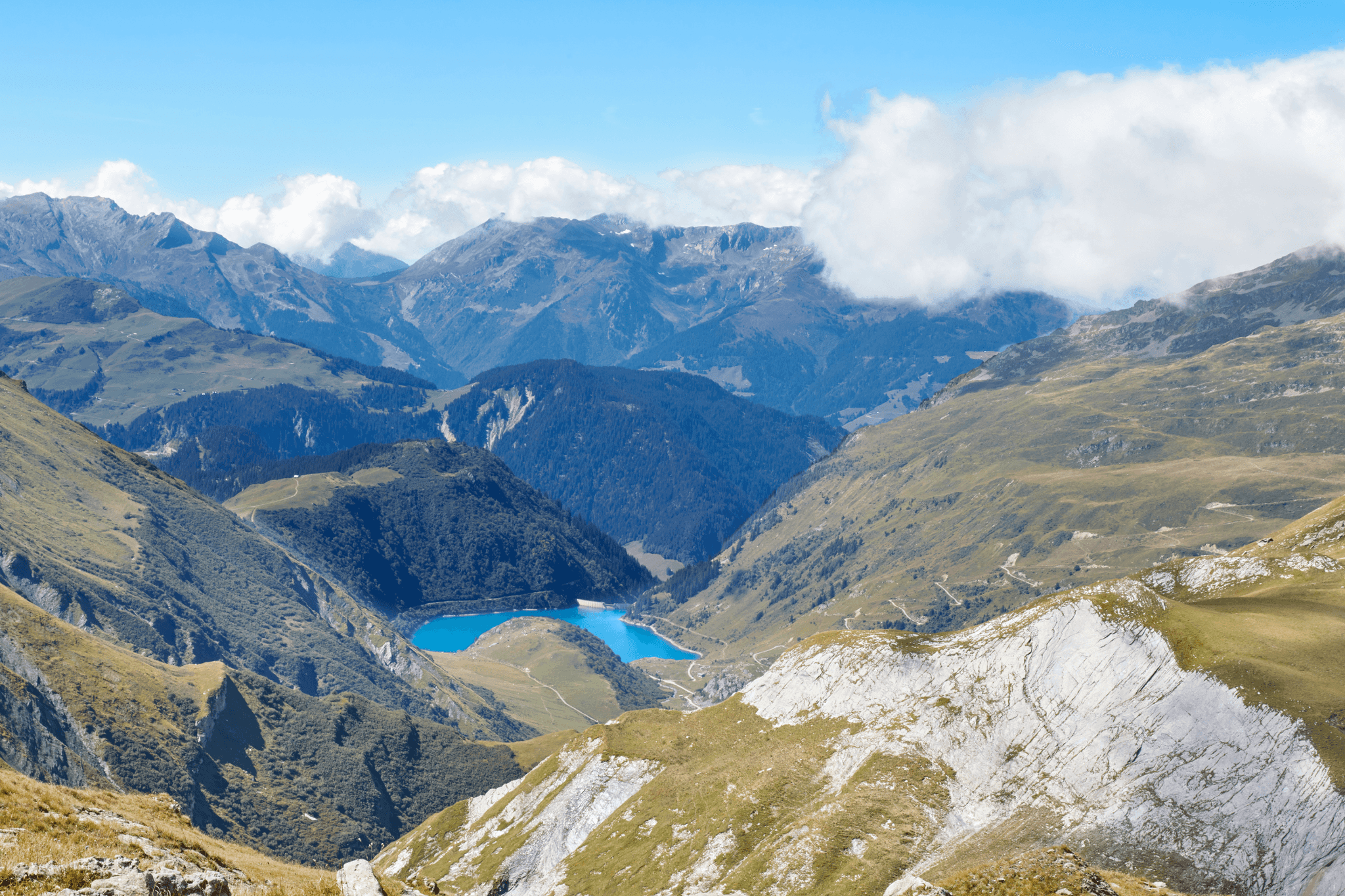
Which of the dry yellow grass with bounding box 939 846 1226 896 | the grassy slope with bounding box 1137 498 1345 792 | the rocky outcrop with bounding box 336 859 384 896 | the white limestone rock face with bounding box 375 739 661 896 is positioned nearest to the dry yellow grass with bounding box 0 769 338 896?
the rocky outcrop with bounding box 336 859 384 896

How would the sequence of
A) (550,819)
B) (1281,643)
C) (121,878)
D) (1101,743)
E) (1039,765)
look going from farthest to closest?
(550,819) < (1039,765) < (1101,743) < (1281,643) < (121,878)

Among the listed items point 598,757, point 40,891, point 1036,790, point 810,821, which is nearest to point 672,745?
point 598,757

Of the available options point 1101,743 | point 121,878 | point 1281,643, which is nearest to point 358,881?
point 121,878

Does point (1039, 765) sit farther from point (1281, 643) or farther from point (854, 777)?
point (1281, 643)

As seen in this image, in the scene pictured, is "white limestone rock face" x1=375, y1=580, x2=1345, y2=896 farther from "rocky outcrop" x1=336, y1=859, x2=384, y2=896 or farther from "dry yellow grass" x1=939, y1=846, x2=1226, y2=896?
"rocky outcrop" x1=336, y1=859, x2=384, y2=896

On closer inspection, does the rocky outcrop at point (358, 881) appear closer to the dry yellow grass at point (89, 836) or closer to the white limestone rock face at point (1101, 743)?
the dry yellow grass at point (89, 836)

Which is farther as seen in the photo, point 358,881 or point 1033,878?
point 1033,878

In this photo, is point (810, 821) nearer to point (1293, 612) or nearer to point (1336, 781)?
point (1336, 781)
